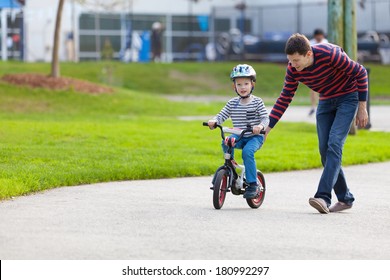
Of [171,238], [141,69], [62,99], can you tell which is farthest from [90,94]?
[171,238]

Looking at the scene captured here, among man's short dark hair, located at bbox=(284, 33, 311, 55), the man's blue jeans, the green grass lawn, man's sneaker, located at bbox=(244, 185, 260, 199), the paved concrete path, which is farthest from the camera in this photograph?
the green grass lawn

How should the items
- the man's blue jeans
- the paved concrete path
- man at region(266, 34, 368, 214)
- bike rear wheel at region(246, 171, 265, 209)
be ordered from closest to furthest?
the paved concrete path < man at region(266, 34, 368, 214) < the man's blue jeans < bike rear wheel at region(246, 171, 265, 209)

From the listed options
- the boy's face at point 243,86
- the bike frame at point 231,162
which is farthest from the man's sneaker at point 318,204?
the boy's face at point 243,86

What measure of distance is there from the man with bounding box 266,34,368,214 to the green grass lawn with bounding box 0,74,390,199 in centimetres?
299

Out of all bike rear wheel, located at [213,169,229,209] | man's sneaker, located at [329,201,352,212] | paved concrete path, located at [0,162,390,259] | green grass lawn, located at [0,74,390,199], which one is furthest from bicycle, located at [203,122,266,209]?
green grass lawn, located at [0,74,390,199]

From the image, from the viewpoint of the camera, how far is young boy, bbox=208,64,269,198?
33.2 feet

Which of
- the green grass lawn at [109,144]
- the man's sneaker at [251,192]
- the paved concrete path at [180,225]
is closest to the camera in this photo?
the paved concrete path at [180,225]

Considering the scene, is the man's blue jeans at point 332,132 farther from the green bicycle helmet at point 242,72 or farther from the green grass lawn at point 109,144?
the green grass lawn at point 109,144

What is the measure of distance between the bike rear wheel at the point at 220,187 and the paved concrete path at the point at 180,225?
10 centimetres

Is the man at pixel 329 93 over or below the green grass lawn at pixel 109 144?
over

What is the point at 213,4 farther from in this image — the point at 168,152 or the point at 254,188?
the point at 254,188

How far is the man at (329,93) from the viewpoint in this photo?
9.73 meters

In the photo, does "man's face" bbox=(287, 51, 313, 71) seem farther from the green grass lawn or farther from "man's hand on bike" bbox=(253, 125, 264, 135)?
the green grass lawn
